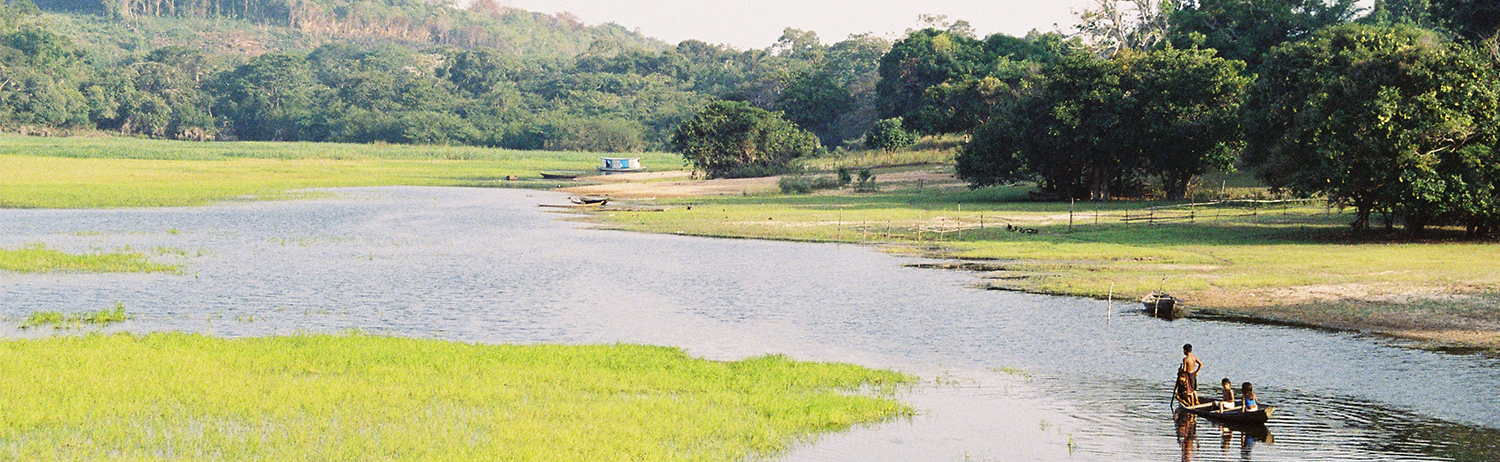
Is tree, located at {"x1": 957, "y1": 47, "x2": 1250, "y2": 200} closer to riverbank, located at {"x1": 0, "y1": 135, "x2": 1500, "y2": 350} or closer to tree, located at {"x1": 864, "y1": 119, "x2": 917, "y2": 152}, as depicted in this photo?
riverbank, located at {"x1": 0, "y1": 135, "x2": 1500, "y2": 350}

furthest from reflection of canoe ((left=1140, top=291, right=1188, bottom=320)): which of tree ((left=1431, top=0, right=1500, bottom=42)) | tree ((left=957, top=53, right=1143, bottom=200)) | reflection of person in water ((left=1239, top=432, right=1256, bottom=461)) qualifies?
tree ((left=957, top=53, right=1143, bottom=200))

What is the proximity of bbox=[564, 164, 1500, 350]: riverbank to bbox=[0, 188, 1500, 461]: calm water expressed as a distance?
2261mm

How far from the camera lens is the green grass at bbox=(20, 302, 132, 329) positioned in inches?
1217

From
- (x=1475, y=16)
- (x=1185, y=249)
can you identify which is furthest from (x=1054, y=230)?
(x=1475, y=16)

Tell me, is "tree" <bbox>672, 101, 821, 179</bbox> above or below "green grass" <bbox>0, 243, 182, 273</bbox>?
above

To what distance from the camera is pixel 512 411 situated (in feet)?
71.1

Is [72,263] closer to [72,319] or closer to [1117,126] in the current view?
[72,319]

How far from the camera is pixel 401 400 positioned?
73.3ft

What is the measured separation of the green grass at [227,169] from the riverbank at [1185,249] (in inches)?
1347

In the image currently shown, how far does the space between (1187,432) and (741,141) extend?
94157 mm

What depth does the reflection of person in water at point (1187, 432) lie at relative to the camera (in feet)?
67.1

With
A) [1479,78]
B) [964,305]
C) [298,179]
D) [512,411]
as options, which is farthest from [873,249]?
[298,179]

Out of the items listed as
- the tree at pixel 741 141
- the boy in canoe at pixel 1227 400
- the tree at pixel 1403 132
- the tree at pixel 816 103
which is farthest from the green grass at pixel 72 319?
the tree at pixel 816 103

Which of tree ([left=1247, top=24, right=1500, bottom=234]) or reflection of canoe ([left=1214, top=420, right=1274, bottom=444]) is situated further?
tree ([left=1247, top=24, right=1500, bottom=234])
